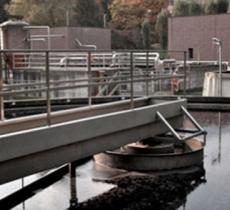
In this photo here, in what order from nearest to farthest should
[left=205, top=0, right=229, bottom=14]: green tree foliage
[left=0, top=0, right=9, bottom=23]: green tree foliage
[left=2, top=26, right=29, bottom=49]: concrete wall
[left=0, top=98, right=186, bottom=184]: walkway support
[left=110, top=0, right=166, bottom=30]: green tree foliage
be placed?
[left=0, top=98, right=186, bottom=184]: walkway support, [left=2, top=26, right=29, bottom=49]: concrete wall, [left=205, top=0, right=229, bottom=14]: green tree foliage, [left=0, top=0, right=9, bottom=23]: green tree foliage, [left=110, top=0, right=166, bottom=30]: green tree foliage

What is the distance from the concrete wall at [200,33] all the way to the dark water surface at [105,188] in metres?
30.6

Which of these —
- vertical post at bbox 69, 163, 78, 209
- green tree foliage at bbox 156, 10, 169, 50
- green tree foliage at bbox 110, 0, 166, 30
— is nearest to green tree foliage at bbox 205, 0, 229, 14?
green tree foliage at bbox 156, 10, 169, 50

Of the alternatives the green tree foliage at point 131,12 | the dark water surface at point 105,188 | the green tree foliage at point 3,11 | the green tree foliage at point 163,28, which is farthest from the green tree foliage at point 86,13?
the dark water surface at point 105,188

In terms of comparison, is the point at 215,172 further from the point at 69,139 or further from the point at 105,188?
the point at 69,139

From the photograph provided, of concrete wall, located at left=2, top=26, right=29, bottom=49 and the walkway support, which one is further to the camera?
concrete wall, located at left=2, top=26, right=29, bottom=49

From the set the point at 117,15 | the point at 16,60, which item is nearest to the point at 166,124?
the point at 16,60

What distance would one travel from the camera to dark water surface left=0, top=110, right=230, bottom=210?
5059mm

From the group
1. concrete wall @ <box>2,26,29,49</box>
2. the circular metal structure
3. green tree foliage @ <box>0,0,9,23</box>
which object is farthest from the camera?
green tree foliage @ <box>0,0,9,23</box>

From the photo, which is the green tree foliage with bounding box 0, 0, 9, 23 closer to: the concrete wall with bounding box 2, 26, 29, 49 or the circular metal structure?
the concrete wall with bounding box 2, 26, 29, 49

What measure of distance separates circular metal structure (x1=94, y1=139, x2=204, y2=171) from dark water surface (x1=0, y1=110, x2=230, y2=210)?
165 millimetres

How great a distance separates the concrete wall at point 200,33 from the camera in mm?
37875

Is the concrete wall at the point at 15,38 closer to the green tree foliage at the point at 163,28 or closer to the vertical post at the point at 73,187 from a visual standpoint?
the vertical post at the point at 73,187

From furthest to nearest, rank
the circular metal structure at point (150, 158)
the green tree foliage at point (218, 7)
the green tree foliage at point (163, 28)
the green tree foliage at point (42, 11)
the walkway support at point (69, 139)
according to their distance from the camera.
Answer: the green tree foliage at point (42, 11) < the green tree foliage at point (163, 28) < the green tree foliage at point (218, 7) < the circular metal structure at point (150, 158) < the walkway support at point (69, 139)

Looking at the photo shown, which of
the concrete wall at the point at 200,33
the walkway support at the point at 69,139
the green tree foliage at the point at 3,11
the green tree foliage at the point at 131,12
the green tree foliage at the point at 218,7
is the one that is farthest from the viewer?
the green tree foliage at the point at 131,12
